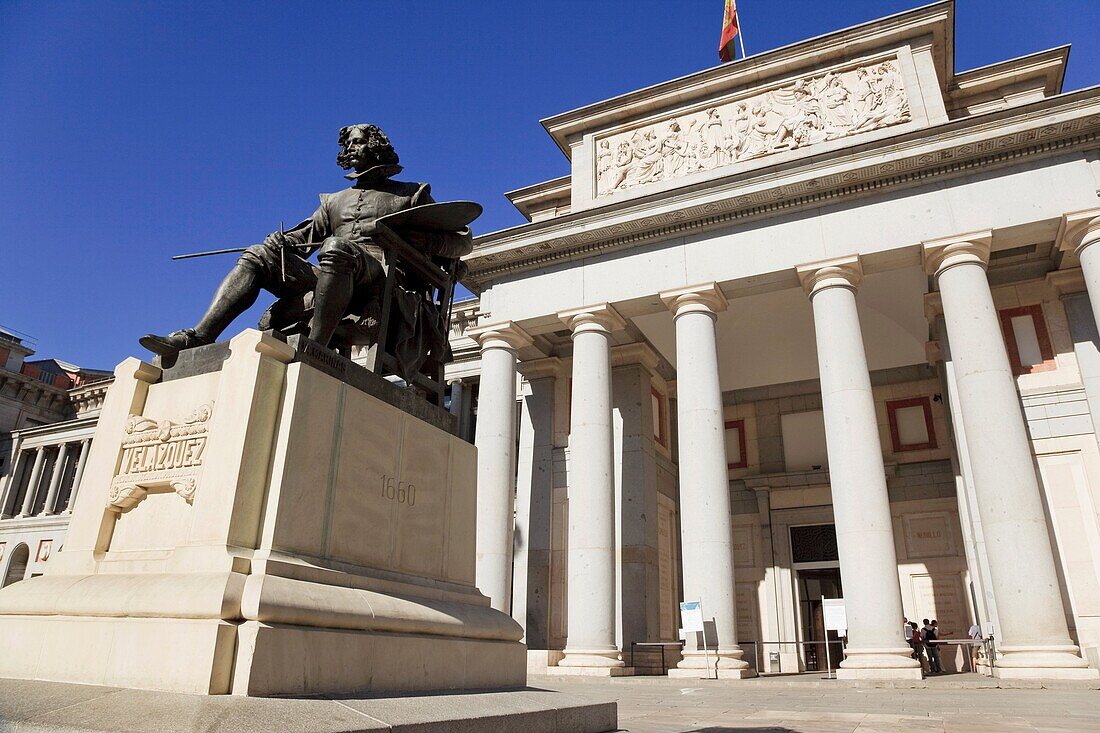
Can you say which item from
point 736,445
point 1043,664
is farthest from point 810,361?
point 1043,664

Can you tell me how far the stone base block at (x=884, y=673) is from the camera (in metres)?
13.7

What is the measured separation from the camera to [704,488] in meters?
17.1

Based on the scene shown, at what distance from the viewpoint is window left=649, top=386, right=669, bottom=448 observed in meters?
25.1

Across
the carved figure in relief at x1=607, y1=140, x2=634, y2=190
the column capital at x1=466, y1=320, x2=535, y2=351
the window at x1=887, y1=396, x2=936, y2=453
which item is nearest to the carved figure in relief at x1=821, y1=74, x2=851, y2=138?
the carved figure in relief at x1=607, y1=140, x2=634, y2=190

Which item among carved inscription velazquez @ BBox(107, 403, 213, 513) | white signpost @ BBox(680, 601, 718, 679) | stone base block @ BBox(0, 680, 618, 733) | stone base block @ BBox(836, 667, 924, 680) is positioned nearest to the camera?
stone base block @ BBox(0, 680, 618, 733)

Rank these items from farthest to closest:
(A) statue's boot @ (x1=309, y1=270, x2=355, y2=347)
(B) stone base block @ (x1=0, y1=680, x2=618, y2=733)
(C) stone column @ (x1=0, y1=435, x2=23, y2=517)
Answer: (C) stone column @ (x1=0, y1=435, x2=23, y2=517)
(A) statue's boot @ (x1=309, y1=270, x2=355, y2=347)
(B) stone base block @ (x1=0, y1=680, x2=618, y2=733)

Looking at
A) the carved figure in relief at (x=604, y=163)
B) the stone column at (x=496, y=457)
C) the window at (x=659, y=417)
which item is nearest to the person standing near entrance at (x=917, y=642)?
the window at (x=659, y=417)

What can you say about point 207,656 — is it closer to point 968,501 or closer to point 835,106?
point 968,501

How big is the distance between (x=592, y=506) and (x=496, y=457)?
3.24 metres

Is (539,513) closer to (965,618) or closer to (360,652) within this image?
(965,618)

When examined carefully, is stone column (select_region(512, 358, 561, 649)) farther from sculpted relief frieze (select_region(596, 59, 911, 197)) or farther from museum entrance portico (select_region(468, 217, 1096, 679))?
sculpted relief frieze (select_region(596, 59, 911, 197))

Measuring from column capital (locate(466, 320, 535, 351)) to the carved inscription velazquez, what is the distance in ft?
53.8

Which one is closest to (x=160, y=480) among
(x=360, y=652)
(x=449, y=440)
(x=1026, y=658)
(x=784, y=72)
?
(x=360, y=652)

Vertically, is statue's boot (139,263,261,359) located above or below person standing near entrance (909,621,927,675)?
above
